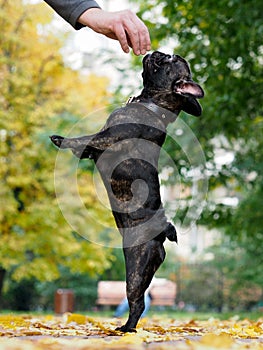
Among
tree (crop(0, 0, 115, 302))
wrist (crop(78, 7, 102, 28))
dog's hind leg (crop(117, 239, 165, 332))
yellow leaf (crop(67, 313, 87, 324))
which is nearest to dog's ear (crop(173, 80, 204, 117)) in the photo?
wrist (crop(78, 7, 102, 28))

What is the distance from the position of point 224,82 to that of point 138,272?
726 cm

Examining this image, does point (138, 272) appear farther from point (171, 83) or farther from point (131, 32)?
point (131, 32)

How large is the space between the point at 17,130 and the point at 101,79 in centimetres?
287

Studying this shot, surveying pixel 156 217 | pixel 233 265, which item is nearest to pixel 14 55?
pixel 233 265

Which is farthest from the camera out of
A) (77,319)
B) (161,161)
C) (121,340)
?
(161,161)

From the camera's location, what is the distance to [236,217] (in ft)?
35.8

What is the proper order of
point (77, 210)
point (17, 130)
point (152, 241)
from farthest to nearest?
point (17, 130)
point (77, 210)
point (152, 241)

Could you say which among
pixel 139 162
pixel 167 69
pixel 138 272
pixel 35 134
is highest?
pixel 35 134

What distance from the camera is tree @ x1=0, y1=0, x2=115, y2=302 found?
14586 mm

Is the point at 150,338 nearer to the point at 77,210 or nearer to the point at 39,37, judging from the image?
the point at 77,210

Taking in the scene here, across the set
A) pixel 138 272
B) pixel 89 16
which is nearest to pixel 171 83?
pixel 89 16

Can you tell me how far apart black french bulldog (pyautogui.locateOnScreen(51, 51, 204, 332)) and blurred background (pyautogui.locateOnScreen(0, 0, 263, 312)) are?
78 cm

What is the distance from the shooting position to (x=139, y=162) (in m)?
3.24

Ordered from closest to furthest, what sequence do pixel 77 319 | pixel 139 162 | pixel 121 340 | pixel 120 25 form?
1. pixel 121 340
2. pixel 120 25
3. pixel 139 162
4. pixel 77 319
